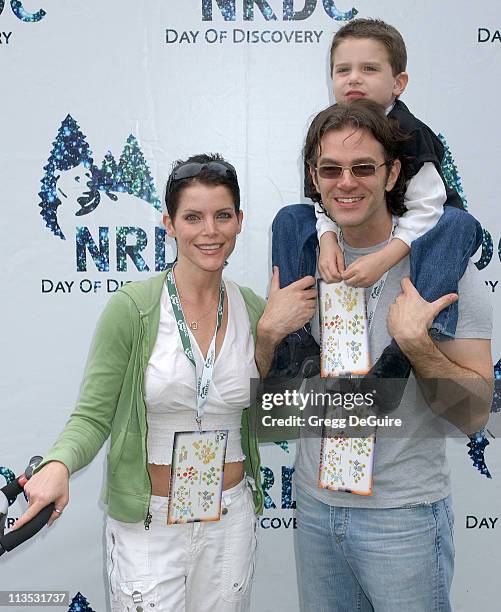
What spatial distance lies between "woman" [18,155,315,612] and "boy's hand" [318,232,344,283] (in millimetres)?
96

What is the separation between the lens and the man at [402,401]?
1507mm

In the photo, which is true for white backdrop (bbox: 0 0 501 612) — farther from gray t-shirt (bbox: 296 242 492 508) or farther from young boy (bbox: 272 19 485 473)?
gray t-shirt (bbox: 296 242 492 508)

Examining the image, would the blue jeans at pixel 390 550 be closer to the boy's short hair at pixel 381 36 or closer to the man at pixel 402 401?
the man at pixel 402 401

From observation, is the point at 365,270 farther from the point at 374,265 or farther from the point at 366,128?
the point at 366,128

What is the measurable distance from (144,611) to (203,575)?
166mm

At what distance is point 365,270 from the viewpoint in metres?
1.49

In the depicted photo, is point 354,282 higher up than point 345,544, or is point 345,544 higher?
point 354,282

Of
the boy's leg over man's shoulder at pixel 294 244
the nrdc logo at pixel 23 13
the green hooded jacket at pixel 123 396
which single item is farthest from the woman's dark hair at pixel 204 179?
the nrdc logo at pixel 23 13

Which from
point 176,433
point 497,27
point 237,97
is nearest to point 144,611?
point 176,433

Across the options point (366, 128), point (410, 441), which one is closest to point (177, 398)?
point (410, 441)

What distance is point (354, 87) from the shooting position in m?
1.76

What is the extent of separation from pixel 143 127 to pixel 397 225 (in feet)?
4.31

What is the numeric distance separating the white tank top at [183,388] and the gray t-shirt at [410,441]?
32 cm

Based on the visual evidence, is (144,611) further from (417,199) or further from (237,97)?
(237,97)
